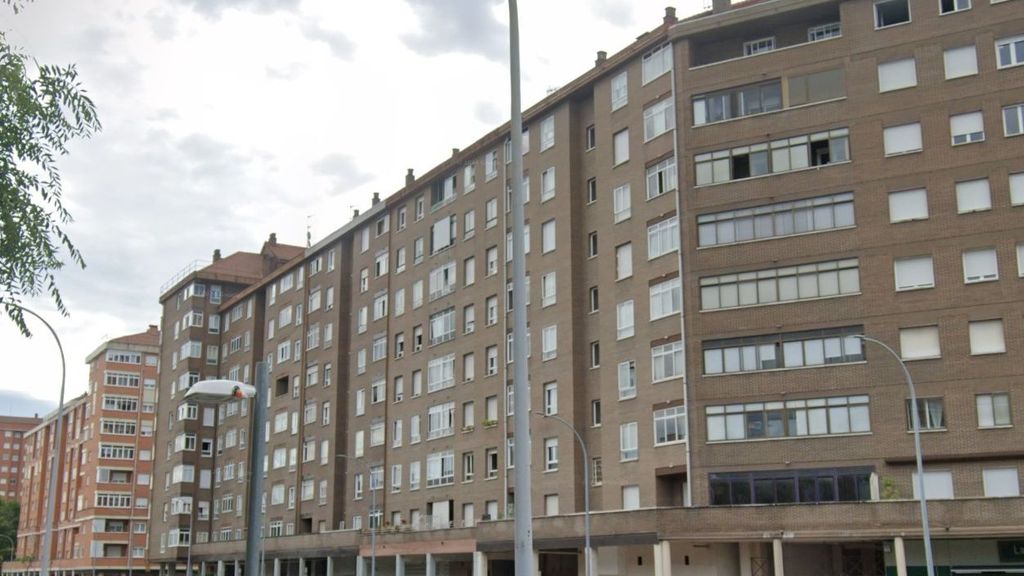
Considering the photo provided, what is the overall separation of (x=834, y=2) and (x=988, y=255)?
12.9 meters

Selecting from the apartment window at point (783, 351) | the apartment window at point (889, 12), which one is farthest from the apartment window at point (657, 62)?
the apartment window at point (783, 351)

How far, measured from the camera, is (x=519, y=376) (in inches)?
495

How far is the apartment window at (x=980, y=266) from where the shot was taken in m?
45.2

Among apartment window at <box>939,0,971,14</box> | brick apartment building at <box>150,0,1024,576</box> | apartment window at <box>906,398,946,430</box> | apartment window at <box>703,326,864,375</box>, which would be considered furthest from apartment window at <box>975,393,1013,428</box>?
apartment window at <box>939,0,971,14</box>

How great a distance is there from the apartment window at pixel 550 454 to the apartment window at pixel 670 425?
7805mm

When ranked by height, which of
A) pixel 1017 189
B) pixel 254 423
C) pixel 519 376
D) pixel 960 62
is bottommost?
pixel 254 423

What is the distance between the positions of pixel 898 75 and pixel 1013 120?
16.4ft

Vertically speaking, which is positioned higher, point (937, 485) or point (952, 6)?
point (952, 6)

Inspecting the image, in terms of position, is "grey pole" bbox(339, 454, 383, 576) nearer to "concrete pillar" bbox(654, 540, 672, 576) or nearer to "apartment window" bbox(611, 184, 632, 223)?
"concrete pillar" bbox(654, 540, 672, 576)

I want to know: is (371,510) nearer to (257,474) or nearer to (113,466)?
(113,466)

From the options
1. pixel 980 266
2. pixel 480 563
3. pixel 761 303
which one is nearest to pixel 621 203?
pixel 761 303

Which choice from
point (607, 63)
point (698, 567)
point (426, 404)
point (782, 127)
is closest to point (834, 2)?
point (782, 127)

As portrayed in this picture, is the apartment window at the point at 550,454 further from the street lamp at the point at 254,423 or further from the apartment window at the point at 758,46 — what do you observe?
the street lamp at the point at 254,423

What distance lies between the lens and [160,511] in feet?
354
